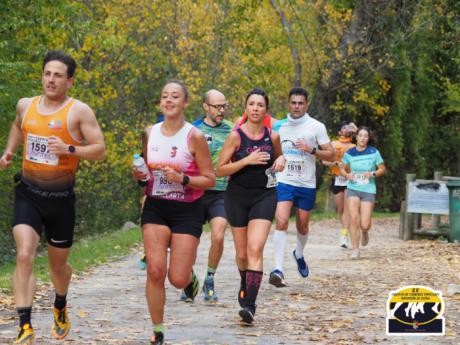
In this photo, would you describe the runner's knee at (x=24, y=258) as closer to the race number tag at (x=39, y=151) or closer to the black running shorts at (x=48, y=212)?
the black running shorts at (x=48, y=212)

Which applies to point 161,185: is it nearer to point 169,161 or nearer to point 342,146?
point 169,161

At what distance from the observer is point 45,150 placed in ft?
26.7

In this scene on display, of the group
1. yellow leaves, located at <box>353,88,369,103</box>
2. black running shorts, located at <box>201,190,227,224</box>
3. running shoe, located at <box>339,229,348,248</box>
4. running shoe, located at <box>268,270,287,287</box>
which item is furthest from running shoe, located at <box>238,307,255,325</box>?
yellow leaves, located at <box>353,88,369,103</box>

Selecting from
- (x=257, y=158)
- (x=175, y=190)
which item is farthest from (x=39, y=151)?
(x=257, y=158)

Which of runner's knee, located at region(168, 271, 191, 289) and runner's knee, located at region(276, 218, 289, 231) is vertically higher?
runner's knee, located at region(276, 218, 289, 231)

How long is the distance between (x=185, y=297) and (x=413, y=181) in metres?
13.1

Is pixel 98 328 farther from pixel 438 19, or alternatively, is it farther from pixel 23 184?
pixel 438 19

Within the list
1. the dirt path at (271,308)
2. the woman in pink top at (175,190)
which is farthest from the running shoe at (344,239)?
the woman in pink top at (175,190)

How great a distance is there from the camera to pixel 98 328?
948 centimetres

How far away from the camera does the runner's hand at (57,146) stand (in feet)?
26.2

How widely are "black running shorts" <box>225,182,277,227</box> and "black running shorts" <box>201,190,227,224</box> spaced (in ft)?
3.66

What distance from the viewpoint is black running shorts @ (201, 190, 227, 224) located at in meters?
11.6

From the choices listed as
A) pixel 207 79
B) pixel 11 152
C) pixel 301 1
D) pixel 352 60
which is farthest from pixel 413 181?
pixel 11 152

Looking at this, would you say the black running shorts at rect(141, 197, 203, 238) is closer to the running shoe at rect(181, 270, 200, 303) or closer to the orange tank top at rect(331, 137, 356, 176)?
the running shoe at rect(181, 270, 200, 303)
